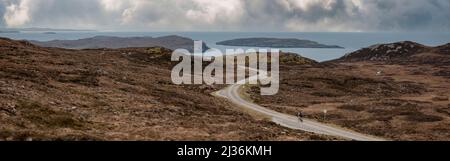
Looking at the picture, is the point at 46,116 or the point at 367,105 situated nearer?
the point at 46,116

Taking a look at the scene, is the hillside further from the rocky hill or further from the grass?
the grass

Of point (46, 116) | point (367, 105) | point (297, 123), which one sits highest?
point (46, 116)

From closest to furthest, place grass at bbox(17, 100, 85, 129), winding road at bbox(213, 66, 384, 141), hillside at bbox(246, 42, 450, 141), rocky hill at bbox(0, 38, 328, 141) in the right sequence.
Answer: rocky hill at bbox(0, 38, 328, 141) < grass at bbox(17, 100, 85, 129) < winding road at bbox(213, 66, 384, 141) < hillside at bbox(246, 42, 450, 141)

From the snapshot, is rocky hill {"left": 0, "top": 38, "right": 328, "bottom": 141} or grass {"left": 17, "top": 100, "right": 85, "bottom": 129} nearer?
rocky hill {"left": 0, "top": 38, "right": 328, "bottom": 141}

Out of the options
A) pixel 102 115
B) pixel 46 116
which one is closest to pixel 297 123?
pixel 102 115

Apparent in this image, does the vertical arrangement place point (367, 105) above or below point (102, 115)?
below

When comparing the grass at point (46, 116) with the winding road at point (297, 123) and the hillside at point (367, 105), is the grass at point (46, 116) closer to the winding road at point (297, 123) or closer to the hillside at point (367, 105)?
the winding road at point (297, 123)

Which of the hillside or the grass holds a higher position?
the grass

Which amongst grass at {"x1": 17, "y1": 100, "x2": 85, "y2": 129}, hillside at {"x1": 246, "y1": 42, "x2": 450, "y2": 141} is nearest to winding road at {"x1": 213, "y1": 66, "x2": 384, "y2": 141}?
hillside at {"x1": 246, "y1": 42, "x2": 450, "y2": 141}

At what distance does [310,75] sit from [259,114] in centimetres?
7158

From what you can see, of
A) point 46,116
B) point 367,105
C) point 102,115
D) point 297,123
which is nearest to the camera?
point 46,116

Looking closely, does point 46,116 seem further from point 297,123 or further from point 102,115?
point 297,123
